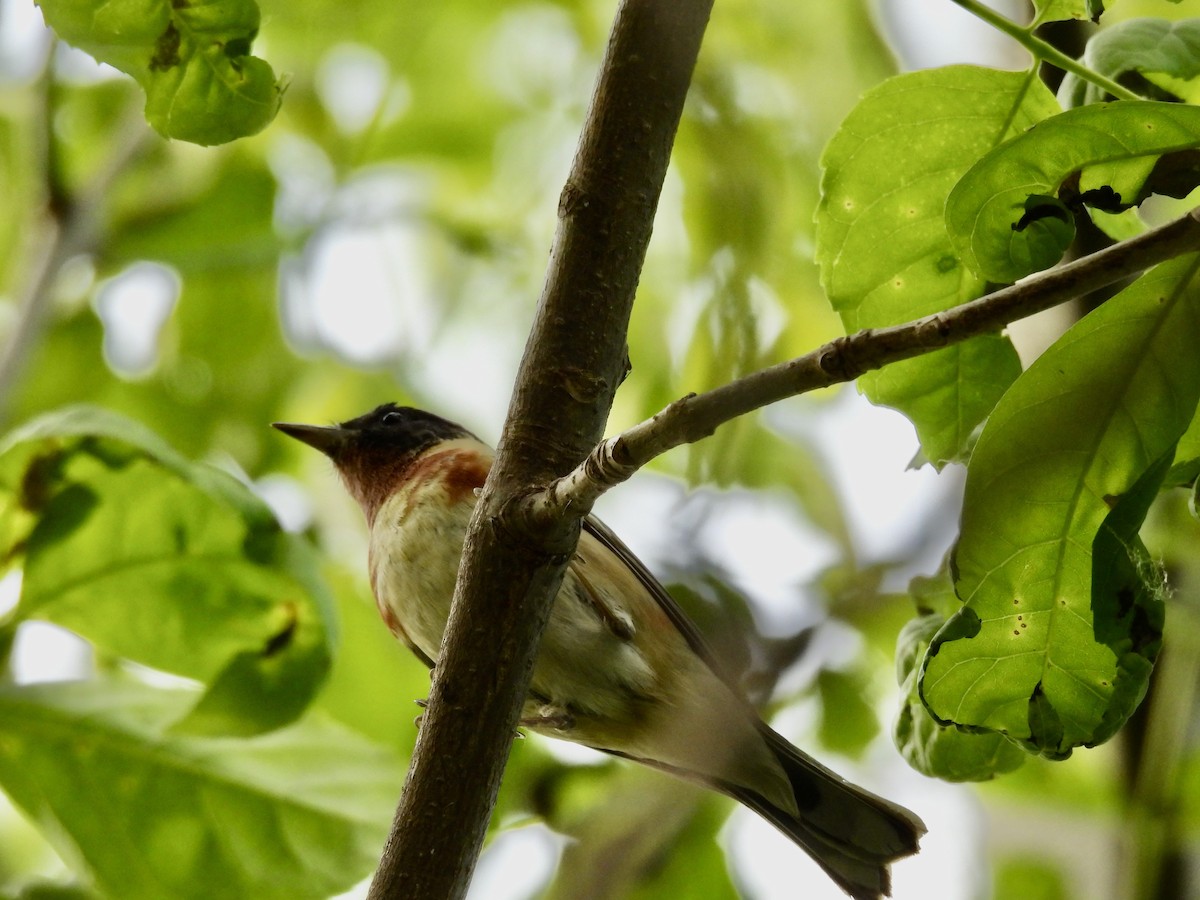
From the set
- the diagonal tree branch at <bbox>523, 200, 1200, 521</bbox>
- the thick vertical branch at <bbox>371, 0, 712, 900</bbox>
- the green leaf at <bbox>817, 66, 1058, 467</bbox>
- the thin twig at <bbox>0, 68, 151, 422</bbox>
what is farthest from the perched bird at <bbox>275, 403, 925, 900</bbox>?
the diagonal tree branch at <bbox>523, 200, 1200, 521</bbox>

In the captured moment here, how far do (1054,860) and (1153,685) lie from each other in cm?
118

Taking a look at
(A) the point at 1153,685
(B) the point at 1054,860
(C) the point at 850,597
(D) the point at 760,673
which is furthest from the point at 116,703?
(B) the point at 1054,860

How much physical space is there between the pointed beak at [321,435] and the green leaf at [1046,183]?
2839 millimetres

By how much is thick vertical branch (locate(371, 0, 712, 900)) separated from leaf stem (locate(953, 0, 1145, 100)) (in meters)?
0.45

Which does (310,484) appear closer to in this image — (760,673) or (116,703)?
(116,703)

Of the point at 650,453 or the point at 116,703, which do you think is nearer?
the point at 650,453

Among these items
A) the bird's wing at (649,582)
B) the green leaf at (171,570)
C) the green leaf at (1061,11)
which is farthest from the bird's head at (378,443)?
the green leaf at (1061,11)

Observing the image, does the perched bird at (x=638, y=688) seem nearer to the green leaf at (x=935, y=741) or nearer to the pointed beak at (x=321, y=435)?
the pointed beak at (x=321, y=435)

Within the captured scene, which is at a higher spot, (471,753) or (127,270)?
(127,270)

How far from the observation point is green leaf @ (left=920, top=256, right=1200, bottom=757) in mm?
1475

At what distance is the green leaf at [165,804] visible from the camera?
2658mm

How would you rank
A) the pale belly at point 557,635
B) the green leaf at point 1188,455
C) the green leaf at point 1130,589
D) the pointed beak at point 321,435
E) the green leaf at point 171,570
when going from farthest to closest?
the pointed beak at point 321,435 → the pale belly at point 557,635 → the green leaf at point 171,570 → the green leaf at point 1188,455 → the green leaf at point 1130,589

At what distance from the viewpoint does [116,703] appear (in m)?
2.72

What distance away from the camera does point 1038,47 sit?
1.67m
